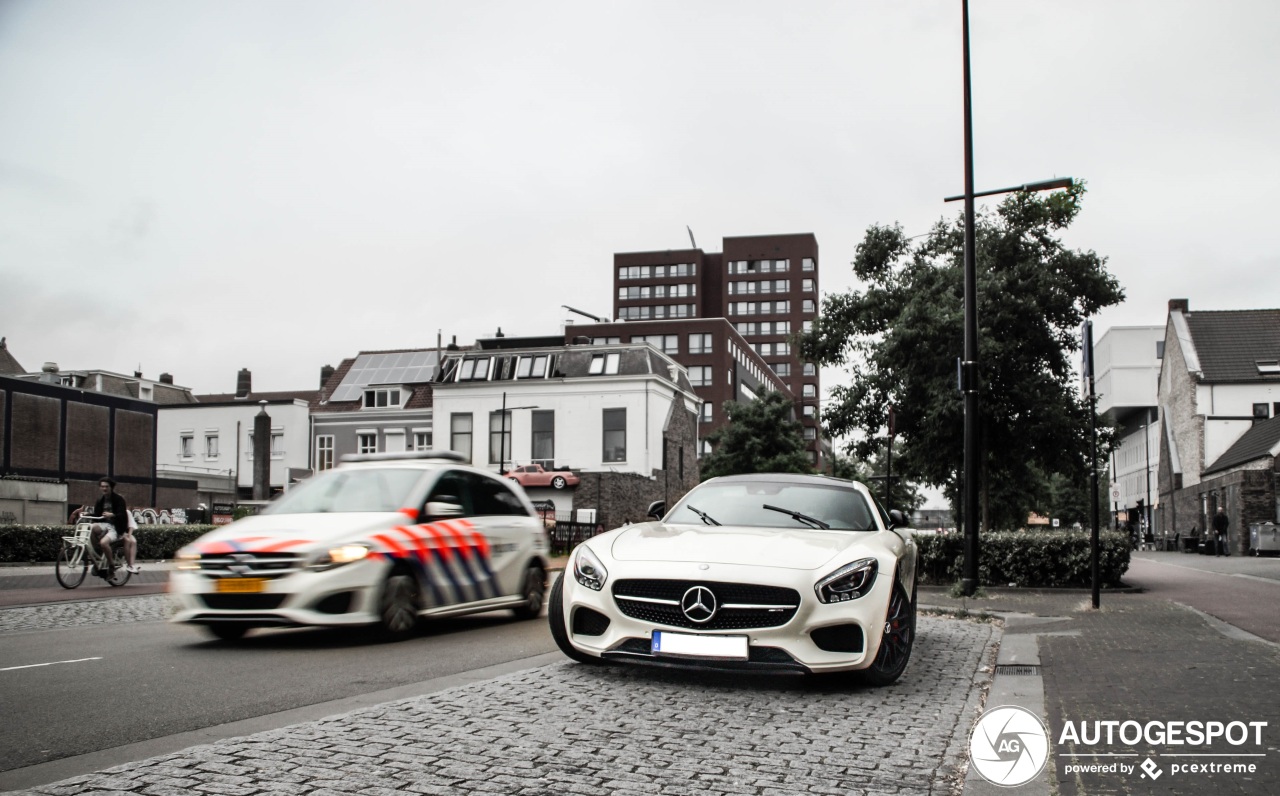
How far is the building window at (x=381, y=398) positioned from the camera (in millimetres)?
64250

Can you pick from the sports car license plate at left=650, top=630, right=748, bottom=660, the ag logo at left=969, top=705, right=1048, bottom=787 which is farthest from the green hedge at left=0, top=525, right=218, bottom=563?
the ag logo at left=969, top=705, right=1048, bottom=787

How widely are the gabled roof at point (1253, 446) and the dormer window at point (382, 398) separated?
42.9 metres

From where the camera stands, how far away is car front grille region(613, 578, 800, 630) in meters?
6.41

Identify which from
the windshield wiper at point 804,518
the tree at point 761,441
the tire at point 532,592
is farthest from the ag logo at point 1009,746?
the tree at point 761,441

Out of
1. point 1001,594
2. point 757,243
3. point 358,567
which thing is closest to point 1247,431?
point 1001,594

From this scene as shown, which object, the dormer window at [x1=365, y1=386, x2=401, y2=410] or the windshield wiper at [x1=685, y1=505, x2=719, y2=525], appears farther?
the dormer window at [x1=365, y1=386, x2=401, y2=410]

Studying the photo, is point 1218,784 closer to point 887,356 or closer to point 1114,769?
point 1114,769

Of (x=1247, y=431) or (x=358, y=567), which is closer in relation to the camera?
(x=358, y=567)

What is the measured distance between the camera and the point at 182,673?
24.3 feet

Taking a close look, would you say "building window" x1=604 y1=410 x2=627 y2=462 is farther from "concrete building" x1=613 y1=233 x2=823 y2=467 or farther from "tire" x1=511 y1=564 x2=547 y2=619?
"concrete building" x1=613 y1=233 x2=823 y2=467

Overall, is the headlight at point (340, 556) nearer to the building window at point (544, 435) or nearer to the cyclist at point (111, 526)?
the cyclist at point (111, 526)

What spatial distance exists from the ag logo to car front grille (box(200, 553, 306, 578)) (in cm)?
540

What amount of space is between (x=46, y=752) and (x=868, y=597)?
171 inches

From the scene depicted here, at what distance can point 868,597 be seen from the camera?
21.6 feet
